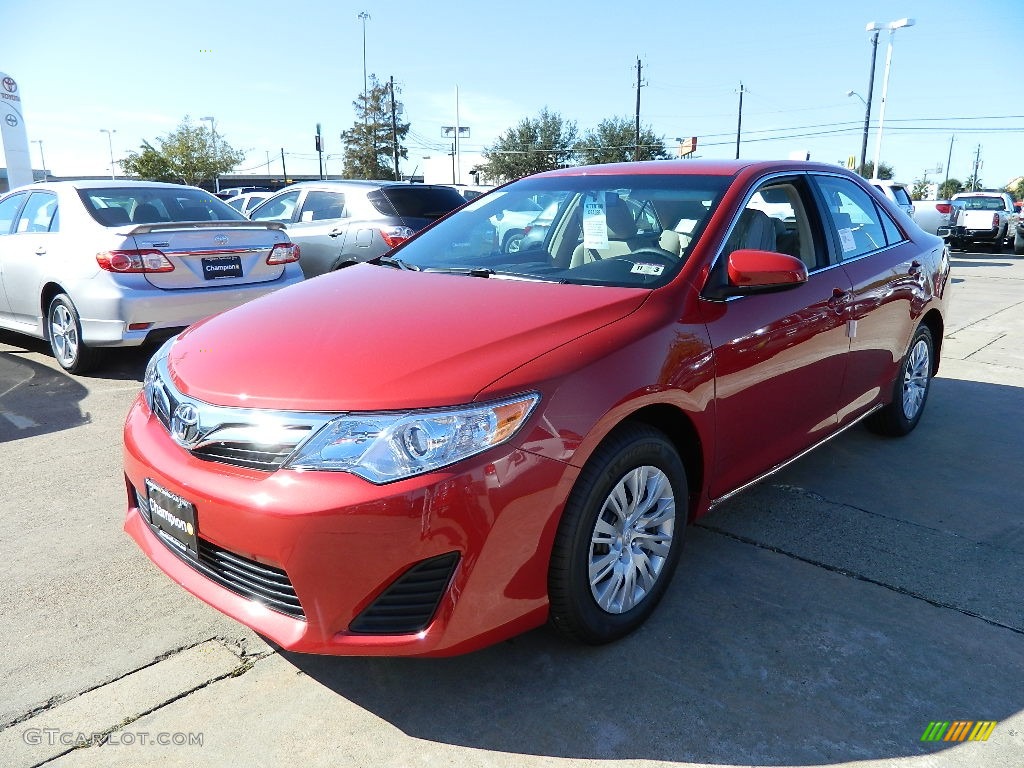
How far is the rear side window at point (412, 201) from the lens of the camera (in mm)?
8188

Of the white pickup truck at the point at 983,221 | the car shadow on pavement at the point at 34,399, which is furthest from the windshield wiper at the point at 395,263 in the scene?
the white pickup truck at the point at 983,221

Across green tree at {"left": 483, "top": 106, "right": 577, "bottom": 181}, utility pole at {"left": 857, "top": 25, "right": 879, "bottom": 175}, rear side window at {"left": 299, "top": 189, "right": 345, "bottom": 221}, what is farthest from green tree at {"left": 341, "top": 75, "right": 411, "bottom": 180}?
rear side window at {"left": 299, "top": 189, "right": 345, "bottom": 221}

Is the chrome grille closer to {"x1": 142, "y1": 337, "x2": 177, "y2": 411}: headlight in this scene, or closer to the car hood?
the car hood

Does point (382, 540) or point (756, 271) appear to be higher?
point (756, 271)

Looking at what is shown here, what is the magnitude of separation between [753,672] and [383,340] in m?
1.57

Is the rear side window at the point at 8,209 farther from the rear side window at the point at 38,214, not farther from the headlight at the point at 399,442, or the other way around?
the headlight at the point at 399,442

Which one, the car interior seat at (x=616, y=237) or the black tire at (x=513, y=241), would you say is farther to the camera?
the black tire at (x=513, y=241)

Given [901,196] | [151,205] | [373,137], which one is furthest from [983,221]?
[373,137]

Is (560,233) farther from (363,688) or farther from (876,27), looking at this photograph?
(876,27)

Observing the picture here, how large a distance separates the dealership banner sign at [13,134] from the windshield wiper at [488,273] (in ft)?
55.8

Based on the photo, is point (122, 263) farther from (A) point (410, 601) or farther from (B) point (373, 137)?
(B) point (373, 137)

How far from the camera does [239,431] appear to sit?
2.23m

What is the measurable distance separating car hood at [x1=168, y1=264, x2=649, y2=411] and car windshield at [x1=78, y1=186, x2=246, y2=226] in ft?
12.6

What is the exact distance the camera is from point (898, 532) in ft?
11.6
